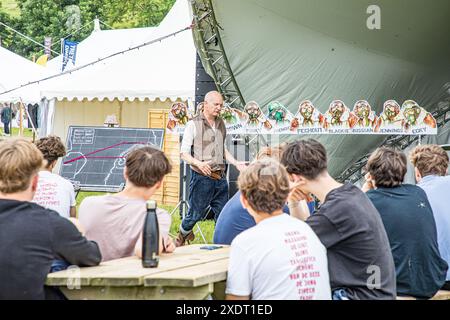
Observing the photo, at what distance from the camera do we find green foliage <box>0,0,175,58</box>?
40906 mm

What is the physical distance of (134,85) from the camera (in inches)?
519

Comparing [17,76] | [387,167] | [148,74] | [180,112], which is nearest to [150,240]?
[387,167]

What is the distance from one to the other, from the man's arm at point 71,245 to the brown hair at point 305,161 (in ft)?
3.00

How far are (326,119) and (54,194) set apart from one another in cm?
415

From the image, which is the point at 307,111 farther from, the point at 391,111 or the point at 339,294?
the point at 339,294

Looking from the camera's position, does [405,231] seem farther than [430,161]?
No

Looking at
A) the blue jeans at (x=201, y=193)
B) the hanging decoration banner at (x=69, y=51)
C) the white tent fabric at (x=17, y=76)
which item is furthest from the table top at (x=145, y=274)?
the hanging decoration banner at (x=69, y=51)

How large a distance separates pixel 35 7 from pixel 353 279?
41892mm

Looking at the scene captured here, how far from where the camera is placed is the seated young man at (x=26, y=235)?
2980mm

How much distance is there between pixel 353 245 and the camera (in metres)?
3.43

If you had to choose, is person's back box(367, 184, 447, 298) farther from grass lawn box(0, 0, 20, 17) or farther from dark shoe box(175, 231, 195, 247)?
grass lawn box(0, 0, 20, 17)

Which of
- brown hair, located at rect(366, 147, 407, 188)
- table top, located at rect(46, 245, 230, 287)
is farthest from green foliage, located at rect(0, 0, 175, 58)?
table top, located at rect(46, 245, 230, 287)

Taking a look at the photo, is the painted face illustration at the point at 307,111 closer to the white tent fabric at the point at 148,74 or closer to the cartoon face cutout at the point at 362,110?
the cartoon face cutout at the point at 362,110
